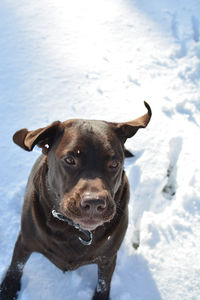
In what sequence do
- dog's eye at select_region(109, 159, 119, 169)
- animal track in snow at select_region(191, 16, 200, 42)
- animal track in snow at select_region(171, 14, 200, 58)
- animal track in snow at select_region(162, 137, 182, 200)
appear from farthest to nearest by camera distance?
1. animal track in snow at select_region(191, 16, 200, 42)
2. animal track in snow at select_region(171, 14, 200, 58)
3. animal track in snow at select_region(162, 137, 182, 200)
4. dog's eye at select_region(109, 159, 119, 169)

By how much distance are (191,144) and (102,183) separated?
2.27 meters

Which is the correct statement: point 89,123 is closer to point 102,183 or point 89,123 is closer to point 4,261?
point 102,183

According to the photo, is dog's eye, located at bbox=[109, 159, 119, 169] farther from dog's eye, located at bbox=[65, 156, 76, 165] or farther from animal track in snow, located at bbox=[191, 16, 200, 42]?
animal track in snow, located at bbox=[191, 16, 200, 42]

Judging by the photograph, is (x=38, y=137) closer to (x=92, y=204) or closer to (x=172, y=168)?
(x=92, y=204)

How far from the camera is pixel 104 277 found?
238 centimetres

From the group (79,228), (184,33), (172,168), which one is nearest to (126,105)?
(172,168)

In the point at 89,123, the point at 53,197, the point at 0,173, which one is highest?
the point at 89,123

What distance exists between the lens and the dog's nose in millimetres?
1631

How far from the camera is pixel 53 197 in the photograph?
1976 millimetres

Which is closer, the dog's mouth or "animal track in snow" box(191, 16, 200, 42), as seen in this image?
the dog's mouth

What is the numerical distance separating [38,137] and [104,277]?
4.21ft

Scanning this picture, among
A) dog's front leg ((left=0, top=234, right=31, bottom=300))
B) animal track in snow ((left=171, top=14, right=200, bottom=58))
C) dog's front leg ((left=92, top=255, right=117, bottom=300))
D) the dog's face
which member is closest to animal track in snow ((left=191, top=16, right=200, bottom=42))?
animal track in snow ((left=171, top=14, right=200, bottom=58))

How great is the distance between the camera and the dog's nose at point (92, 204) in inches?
64.2

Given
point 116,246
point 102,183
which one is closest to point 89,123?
point 102,183
